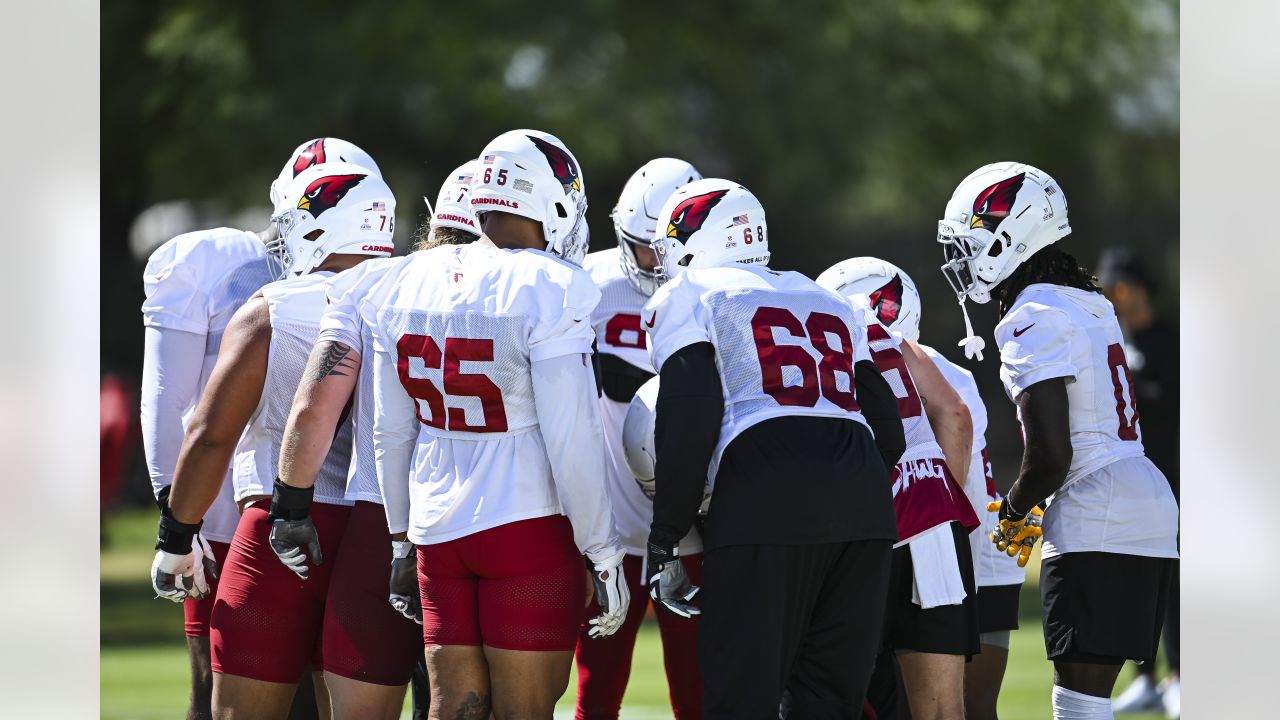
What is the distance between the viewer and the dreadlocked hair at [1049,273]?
535 centimetres

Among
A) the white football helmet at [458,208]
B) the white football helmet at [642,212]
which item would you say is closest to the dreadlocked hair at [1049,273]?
the white football helmet at [642,212]

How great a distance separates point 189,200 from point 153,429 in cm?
1561

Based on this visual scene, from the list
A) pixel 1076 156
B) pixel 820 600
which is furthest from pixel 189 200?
pixel 820 600

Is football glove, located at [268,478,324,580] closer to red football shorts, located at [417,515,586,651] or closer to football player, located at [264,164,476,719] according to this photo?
football player, located at [264,164,476,719]

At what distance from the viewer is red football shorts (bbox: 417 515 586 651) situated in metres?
4.38

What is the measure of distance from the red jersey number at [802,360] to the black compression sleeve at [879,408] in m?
0.16

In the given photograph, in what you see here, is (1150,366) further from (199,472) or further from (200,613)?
(199,472)

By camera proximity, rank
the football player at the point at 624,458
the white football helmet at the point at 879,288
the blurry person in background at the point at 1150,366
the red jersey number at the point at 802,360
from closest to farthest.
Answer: the red jersey number at the point at 802,360
the football player at the point at 624,458
the white football helmet at the point at 879,288
the blurry person in background at the point at 1150,366

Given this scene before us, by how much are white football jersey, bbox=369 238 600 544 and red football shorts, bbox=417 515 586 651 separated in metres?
0.05

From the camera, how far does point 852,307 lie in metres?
4.83

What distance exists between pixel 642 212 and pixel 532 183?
1290mm

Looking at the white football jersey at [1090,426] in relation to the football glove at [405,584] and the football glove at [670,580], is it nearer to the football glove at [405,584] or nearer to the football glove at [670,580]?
the football glove at [670,580]

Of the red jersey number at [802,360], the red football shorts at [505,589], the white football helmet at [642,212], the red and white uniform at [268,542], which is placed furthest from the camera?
the white football helmet at [642,212]
